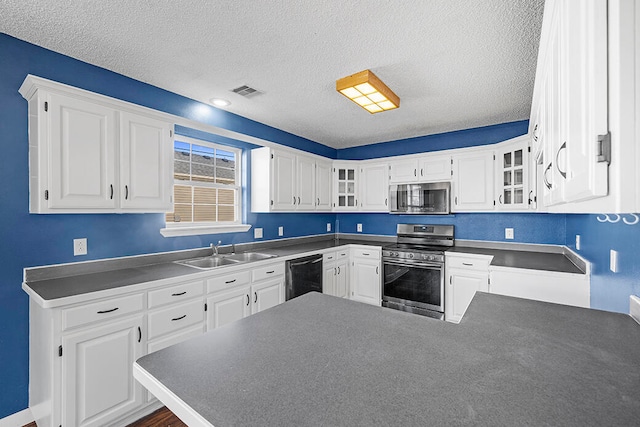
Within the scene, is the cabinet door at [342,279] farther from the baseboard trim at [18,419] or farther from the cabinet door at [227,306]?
the baseboard trim at [18,419]

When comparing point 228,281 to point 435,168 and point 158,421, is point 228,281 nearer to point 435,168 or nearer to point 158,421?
point 158,421

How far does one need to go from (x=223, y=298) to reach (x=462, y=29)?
105 inches

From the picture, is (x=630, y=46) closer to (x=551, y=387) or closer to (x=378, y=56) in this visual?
(x=551, y=387)

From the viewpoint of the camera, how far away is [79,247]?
86.0 inches

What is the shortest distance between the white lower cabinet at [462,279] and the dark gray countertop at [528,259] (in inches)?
5.4

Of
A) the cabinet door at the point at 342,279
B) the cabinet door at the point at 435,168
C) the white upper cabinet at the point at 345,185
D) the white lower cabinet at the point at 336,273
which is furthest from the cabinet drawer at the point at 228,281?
the cabinet door at the point at 435,168

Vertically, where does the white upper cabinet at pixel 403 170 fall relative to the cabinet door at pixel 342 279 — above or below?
above

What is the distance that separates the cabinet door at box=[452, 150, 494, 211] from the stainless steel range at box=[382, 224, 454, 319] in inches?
20.8

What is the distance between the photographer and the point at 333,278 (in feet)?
12.8

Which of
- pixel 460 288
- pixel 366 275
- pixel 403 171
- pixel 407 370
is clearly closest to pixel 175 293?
pixel 407 370

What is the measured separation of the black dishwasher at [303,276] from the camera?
3.18 m

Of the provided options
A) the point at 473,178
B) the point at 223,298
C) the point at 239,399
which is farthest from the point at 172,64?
the point at 473,178

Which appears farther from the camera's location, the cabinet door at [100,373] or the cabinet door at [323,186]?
the cabinet door at [323,186]

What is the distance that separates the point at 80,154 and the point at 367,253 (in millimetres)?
3323
